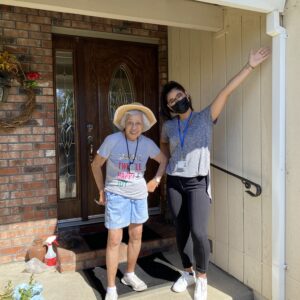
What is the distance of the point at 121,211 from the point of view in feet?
7.23

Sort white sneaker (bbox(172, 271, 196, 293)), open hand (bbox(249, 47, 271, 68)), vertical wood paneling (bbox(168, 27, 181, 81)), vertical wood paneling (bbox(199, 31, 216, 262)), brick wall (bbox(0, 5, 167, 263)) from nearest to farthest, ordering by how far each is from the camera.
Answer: open hand (bbox(249, 47, 271, 68)), white sneaker (bbox(172, 271, 196, 293)), vertical wood paneling (bbox(199, 31, 216, 262)), brick wall (bbox(0, 5, 167, 263)), vertical wood paneling (bbox(168, 27, 181, 81))

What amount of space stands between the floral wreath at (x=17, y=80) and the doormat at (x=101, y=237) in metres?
1.21

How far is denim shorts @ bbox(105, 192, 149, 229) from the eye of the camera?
2.19 meters

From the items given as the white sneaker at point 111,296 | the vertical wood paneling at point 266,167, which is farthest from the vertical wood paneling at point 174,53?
the white sneaker at point 111,296

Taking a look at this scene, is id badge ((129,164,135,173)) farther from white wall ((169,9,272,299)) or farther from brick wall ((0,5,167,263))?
brick wall ((0,5,167,263))

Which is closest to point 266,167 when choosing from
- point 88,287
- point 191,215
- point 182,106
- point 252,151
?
point 252,151

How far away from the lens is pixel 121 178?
2211 millimetres

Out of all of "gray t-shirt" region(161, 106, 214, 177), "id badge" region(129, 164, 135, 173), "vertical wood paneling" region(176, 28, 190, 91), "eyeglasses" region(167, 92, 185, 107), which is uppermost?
"vertical wood paneling" region(176, 28, 190, 91)

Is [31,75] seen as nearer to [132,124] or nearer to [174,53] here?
[132,124]

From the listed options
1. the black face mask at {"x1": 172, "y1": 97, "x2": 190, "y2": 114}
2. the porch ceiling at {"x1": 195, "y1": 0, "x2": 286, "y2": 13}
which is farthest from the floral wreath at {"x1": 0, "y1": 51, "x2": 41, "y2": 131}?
the porch ceiling at {"x1": 195, "y1": 0, "x2": 286, "y2": 13}

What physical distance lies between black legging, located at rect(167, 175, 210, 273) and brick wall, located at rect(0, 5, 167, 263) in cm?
126

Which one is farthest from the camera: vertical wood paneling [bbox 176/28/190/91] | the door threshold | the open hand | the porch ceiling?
the door threshold

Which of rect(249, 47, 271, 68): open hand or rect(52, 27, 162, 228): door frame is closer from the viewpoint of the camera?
rect(249, 47, 271, 68): open hand

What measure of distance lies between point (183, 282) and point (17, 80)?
2.13 metres
